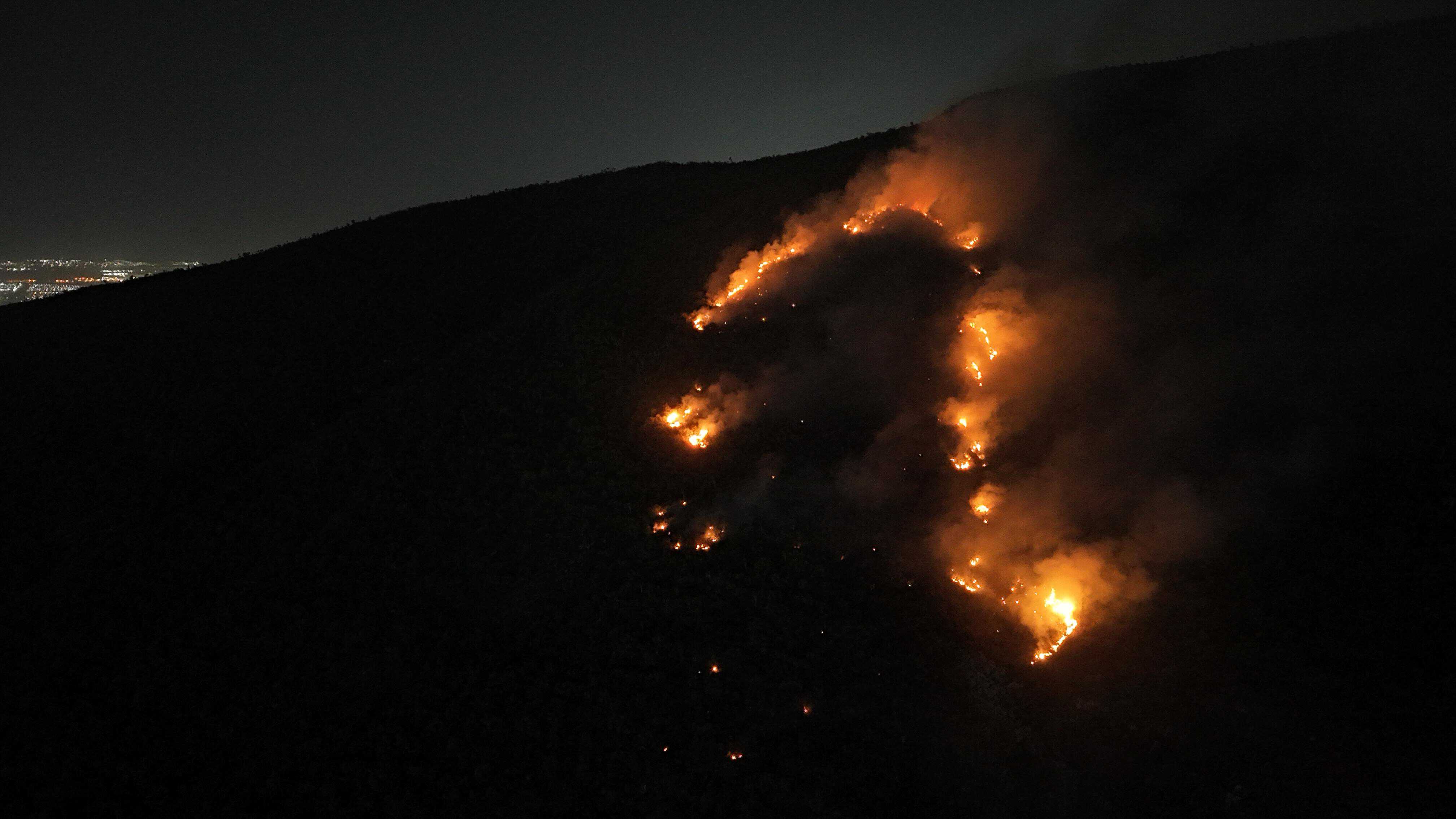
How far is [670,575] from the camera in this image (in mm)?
10492

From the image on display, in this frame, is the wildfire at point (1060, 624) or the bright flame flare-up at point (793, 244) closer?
the wildfire at point (1060, 624)

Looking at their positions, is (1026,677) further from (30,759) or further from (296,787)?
(30,759)

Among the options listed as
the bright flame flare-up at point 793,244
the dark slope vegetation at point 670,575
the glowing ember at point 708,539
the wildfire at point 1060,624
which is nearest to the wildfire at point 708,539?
the glowing ember at point 708,539

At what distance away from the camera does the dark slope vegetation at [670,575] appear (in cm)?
790

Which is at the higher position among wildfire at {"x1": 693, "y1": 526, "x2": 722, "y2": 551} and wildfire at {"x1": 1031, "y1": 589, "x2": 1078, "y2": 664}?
wildfire at {"x1": 693, "y1": 526, "x2": 722, "y2": 551}

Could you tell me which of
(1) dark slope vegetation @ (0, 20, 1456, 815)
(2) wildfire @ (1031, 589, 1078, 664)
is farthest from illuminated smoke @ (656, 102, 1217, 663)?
(1) dark slope vegetation @ (0, 20, 1456, 815)

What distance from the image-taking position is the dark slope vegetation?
7898 mm

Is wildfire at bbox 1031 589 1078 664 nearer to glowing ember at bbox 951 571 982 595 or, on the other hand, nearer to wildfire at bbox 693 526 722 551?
glowing ember at bbox 951 571 982 595

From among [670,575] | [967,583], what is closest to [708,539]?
[670,575]

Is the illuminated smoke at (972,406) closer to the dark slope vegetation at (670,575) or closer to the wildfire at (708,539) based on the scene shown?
the wildfire at (708,539)

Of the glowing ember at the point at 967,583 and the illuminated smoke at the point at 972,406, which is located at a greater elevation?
the illuminated smoke at the point at 972,406

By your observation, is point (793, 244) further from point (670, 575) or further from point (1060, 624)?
point (1060, 624)

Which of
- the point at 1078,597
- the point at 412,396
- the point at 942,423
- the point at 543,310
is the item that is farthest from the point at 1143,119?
the point at 412,396

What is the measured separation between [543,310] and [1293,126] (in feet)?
60.3
